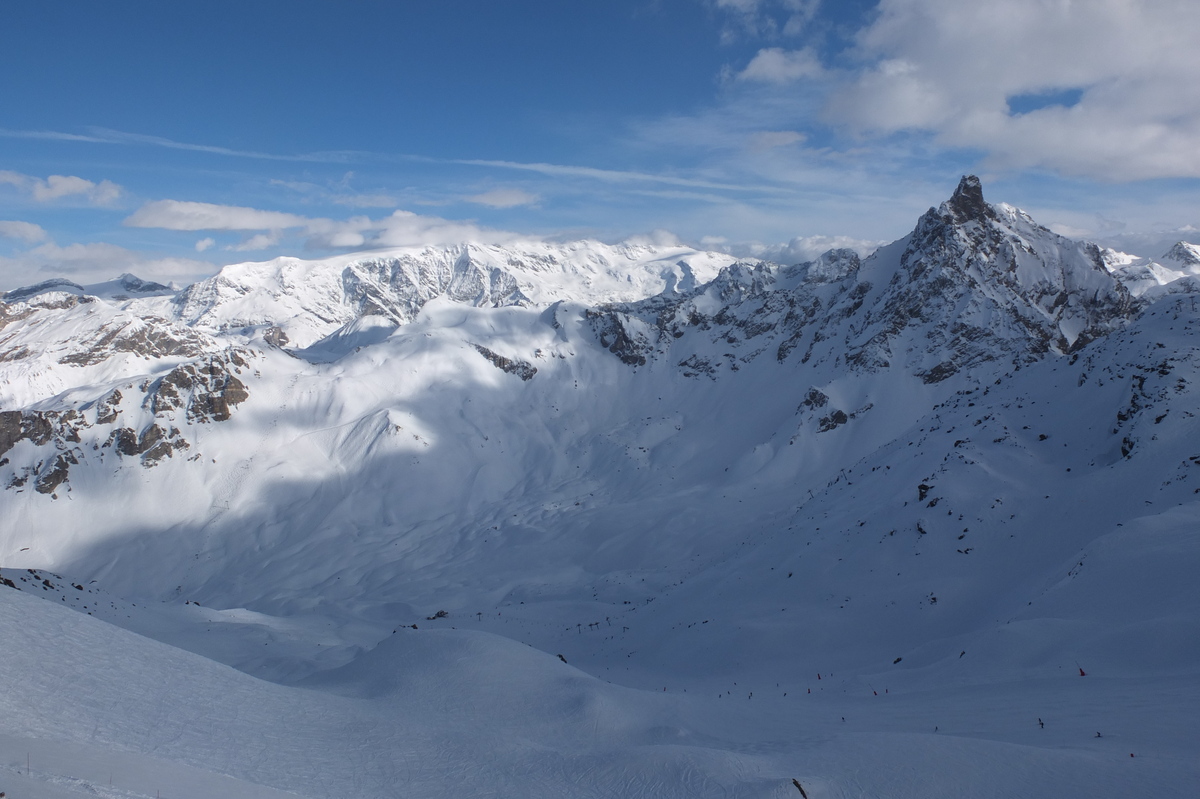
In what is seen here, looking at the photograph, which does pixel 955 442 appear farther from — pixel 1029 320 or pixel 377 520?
pixel 377 520

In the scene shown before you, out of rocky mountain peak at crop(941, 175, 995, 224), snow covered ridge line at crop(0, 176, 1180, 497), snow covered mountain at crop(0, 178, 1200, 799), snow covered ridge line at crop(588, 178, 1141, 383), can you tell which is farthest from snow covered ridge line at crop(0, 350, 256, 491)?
rocky mountain peak at crop(941, 175, 995, 224)

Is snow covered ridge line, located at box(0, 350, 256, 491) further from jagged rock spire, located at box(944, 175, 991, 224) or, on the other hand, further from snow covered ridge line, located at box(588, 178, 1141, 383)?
jagged rock spire, located at box(944, 175, 991, 224)

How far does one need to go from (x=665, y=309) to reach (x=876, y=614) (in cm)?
10695

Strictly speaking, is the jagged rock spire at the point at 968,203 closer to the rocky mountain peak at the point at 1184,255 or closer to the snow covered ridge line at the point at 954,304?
the snow covered ridge line at the point at 954,304

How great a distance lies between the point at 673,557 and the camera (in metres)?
54.2

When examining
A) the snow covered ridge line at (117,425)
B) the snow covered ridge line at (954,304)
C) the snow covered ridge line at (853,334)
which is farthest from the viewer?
the snow covered ridge line at (117,425)

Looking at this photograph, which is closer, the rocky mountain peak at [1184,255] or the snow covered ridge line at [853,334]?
the snow covered ridge line at [853,334]

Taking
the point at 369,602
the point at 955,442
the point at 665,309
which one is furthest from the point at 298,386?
the point at 955,442

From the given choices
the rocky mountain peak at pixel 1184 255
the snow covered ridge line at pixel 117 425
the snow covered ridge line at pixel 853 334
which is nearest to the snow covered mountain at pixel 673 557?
the snow covered ridge line at pixel 117 425

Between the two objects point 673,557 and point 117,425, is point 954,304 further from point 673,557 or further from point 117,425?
point 117,425

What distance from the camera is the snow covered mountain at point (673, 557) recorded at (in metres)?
8.60

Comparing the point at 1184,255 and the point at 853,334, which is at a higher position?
the point at 1184,255

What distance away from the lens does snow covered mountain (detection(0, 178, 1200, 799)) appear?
8.60 metres

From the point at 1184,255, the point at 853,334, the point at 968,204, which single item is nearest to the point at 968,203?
the point at 968,204
